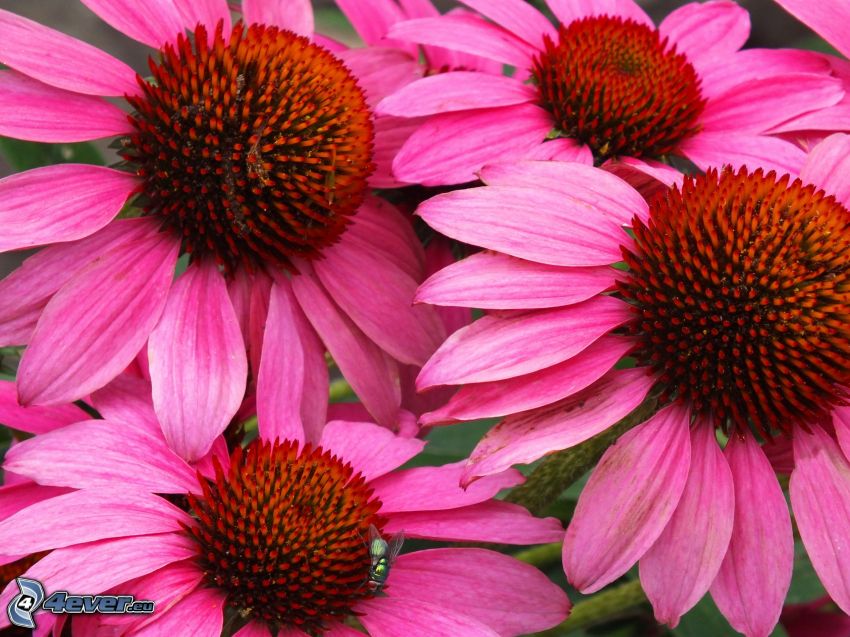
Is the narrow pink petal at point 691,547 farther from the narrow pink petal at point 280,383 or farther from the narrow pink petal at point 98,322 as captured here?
the narrow pink petal at point 98,322

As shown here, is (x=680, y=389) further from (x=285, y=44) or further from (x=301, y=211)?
(x=285, y=44)

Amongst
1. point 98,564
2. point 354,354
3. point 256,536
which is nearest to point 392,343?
point 354,354

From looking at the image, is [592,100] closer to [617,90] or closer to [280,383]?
[617,90]

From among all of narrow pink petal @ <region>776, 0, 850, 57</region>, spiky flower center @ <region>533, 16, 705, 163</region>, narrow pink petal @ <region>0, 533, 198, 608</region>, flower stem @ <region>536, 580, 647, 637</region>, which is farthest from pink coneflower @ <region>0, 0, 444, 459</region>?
narrow pink petal @ <region>776, 0, 850, 57</region>

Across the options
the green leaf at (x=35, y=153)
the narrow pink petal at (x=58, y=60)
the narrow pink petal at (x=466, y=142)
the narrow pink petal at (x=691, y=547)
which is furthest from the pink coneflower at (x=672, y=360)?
the green leaf at (x=35, y=153)

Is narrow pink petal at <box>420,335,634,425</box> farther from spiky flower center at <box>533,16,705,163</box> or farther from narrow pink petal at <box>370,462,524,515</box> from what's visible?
spiky flower center at <box>533,16,705,163</box>

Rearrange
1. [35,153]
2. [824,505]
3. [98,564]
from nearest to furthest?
1. [98,564]
2. [824,505]
3. [35,153]

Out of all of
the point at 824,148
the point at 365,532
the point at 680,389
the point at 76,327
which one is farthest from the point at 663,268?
the point at 76,327
